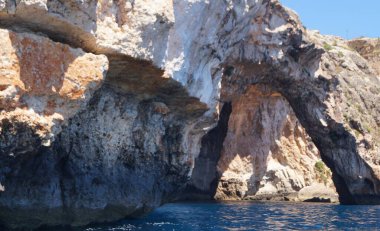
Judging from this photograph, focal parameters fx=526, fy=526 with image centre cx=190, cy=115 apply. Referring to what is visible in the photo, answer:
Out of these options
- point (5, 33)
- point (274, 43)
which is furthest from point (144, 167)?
point (274, 43)

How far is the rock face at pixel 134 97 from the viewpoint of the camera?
15.9 meters

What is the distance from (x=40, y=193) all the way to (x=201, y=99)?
9.23m

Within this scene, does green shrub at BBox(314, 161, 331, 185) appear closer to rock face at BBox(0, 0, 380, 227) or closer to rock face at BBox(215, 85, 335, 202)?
rock face at BBox(215, 85, 335, 202)

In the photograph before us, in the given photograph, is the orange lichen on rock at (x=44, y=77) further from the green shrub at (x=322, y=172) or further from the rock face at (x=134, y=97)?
the green shrub at (x=322, y=172)

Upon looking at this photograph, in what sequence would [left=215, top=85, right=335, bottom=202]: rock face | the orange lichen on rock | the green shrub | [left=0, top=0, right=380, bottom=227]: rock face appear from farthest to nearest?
the green shrub → [left=215, top=85, right=335, bottom=202]: rock face → [left=0, top=0, right=380, bottom=227]: rock face → the orange lichen on rock

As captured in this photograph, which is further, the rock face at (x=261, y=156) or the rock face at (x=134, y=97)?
the rock face at (x=261, y=156)

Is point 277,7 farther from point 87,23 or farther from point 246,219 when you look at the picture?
point 87,23

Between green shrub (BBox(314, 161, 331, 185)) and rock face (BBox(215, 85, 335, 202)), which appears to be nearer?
rock face (BBox(215, 85, 335, 202))

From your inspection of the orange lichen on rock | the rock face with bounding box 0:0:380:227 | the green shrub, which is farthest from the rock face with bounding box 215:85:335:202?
the orange lichen on rock

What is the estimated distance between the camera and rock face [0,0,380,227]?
15.9 metres

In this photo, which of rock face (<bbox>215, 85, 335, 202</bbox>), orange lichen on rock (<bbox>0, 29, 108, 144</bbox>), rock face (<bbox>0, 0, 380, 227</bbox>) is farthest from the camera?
rock face (<bbox>215, 85, 335, 202</bbox>)

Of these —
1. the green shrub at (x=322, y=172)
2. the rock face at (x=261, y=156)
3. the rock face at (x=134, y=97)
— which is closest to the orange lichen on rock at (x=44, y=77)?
the rock face at (x=134, y=97)

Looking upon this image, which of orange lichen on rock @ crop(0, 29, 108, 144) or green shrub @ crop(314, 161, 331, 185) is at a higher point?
green shrub @ crop(314, 161, 331, 185)

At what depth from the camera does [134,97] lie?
23.0 meters
